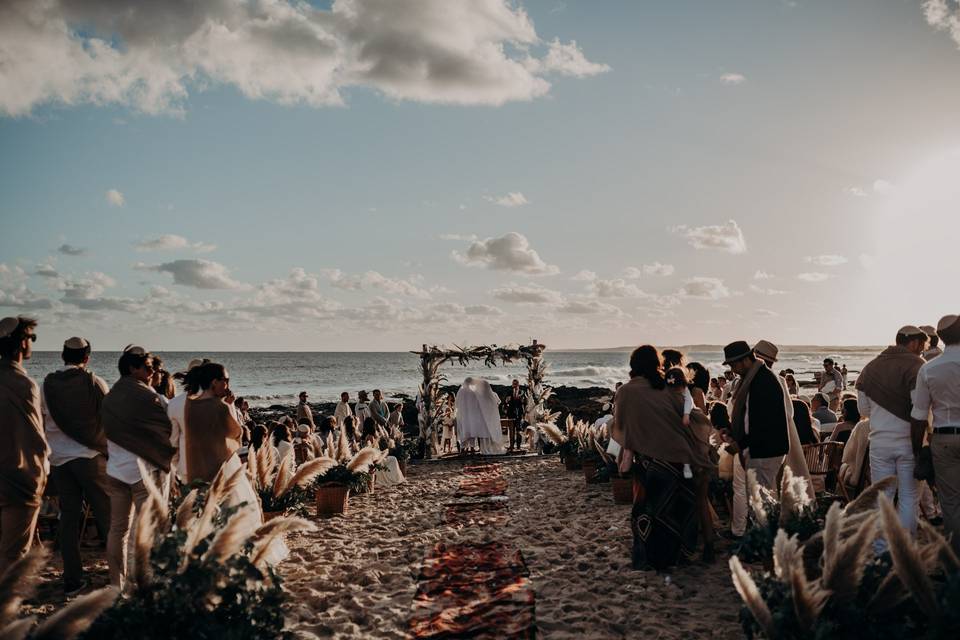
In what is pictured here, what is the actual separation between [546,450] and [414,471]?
3622mm

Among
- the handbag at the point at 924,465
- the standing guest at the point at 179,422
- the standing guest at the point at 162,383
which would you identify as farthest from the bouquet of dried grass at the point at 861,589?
the standing guest at the point at 162,383

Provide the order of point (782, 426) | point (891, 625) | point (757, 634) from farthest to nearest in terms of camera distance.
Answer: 1. point (782, 426)
2. point (757, 634)
3. point (891, 625)

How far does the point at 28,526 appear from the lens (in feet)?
14.4

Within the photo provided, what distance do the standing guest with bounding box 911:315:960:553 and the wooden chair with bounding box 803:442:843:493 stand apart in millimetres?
2474

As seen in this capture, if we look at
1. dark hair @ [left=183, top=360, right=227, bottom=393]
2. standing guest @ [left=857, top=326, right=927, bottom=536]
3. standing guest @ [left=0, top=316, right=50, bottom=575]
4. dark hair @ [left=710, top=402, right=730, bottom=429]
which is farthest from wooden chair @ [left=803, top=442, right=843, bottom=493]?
standing guest @ [left=0, top=316, right=50, bottom=575]

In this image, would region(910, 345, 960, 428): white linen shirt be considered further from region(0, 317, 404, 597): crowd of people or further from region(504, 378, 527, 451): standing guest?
region(504, 378, 527, 451): standing guest

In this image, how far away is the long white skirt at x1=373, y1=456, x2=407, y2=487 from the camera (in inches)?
437

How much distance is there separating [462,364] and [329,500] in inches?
285

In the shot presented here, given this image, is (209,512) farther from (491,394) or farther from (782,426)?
(491,394)

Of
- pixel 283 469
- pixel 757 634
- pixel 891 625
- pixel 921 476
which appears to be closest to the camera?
pixel 891 625

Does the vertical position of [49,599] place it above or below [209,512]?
below

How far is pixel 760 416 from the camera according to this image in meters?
5.34

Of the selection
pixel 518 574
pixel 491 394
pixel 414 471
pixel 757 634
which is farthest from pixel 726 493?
pixel 491 394

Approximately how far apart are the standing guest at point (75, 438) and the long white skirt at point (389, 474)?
6.12 m
